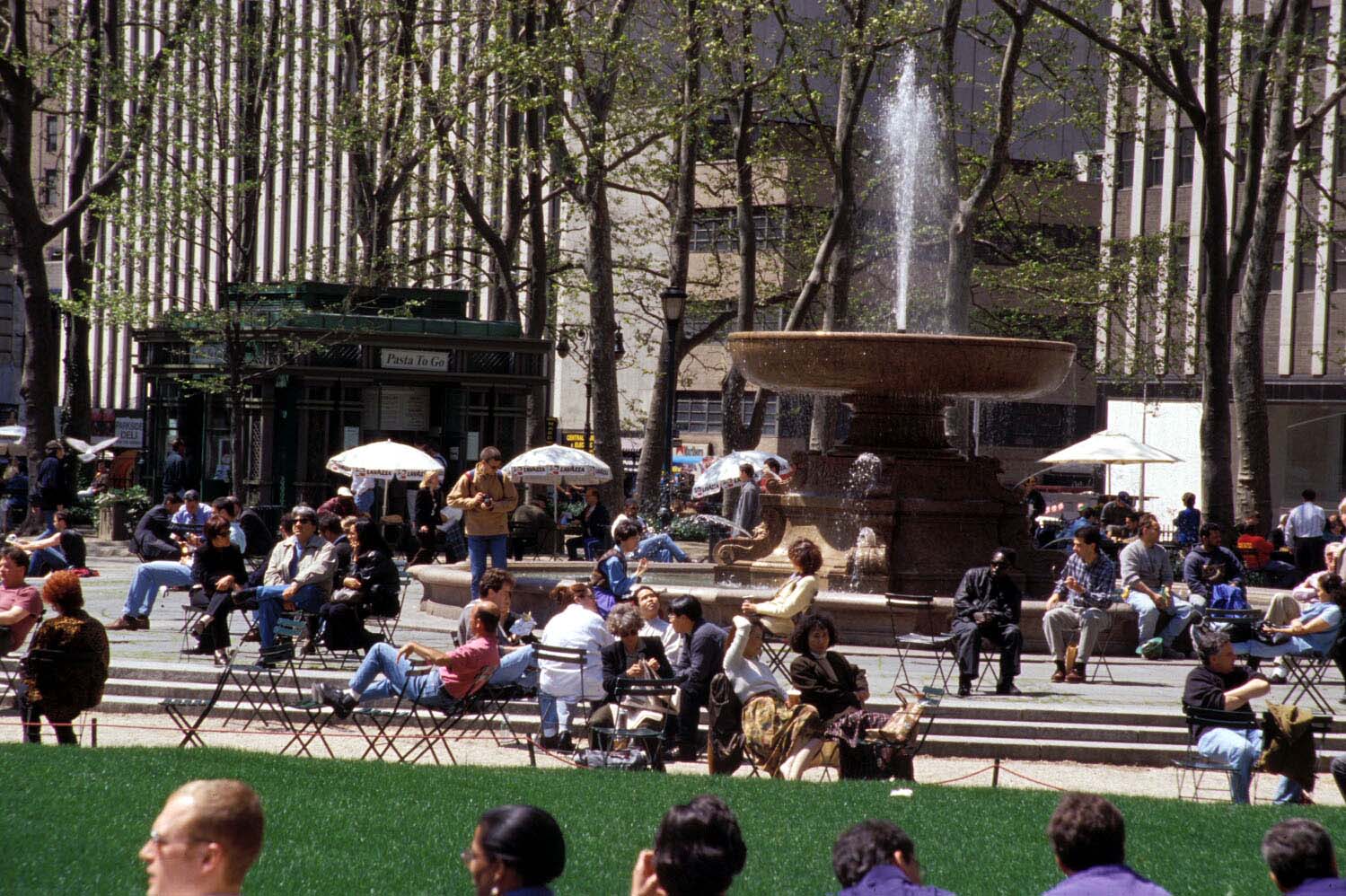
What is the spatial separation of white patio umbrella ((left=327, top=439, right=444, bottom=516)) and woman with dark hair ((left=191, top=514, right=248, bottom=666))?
31.3ft

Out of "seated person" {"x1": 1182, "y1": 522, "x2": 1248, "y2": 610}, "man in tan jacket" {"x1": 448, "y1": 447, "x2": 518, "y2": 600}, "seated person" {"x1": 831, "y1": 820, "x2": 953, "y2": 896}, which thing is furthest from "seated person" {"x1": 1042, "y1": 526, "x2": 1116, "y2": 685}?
"seated person" {"x1": 831, "y1": 820, "x2": 953, "y2": 896}

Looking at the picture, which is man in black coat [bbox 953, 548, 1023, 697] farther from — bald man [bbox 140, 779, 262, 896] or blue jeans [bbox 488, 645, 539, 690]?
bald man [bbox 140, 779, 262, 896]

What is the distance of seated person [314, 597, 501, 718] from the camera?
11.7 m

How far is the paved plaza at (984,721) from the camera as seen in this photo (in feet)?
39.0

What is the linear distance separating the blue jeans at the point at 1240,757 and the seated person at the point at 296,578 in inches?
303

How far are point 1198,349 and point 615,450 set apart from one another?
457 inches

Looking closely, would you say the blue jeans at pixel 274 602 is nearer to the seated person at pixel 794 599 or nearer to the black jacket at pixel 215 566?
the black jacket at pixel 215 566

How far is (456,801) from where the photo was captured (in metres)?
9.40

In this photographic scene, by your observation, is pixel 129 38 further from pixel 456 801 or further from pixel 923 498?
pixel 456 801

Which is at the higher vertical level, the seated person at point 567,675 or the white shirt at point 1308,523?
the white shirt at point 1308,523

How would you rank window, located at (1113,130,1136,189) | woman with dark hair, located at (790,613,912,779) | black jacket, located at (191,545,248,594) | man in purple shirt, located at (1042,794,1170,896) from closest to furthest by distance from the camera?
man in purple shirt, located at (1042,794,1170,896) < woman with dark hair, located at (790,613,912,779) < black jacket, located at (191,545,248,594) < window, located at (1113,130,1136,189)

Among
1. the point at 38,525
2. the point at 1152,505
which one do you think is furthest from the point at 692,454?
the point at 38,525

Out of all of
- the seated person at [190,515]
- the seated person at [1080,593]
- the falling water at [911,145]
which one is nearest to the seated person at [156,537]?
the seated person at [190,515]

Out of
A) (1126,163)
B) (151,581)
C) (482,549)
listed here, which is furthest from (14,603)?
(1126,163)
